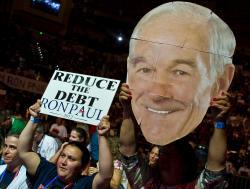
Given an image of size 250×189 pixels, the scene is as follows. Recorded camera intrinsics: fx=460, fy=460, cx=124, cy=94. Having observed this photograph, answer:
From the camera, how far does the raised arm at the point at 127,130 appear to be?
2959mm

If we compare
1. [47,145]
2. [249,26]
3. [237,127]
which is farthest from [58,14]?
[47,145]

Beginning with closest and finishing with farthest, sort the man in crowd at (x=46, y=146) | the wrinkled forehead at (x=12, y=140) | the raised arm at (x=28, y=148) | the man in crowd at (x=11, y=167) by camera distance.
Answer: the raised arm at (x=28, y=148), the man in crowd at (x=11, y=167), the wrinkled forehead at (x=12, y=140), the man in crowd at (x=46, y=146)

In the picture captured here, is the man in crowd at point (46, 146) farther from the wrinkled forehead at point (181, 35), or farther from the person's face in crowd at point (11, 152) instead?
the wrinkled forehead at point (181, 35)

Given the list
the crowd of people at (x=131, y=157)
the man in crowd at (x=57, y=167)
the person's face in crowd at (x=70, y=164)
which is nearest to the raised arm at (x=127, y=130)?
the crowd of people at (x=131, y=157)

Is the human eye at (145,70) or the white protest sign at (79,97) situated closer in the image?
the human eye at (145,70)

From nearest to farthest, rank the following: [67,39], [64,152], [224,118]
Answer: [224,118], [64,152], [67,39]

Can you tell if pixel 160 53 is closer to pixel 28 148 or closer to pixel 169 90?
pixel 169 90

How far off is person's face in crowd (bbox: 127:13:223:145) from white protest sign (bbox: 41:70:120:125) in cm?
39

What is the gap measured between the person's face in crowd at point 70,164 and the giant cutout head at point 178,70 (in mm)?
718

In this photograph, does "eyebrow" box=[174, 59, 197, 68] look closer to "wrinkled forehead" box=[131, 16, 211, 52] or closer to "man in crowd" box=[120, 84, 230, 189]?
"wrinkled forehead" box=[131, 16, 211, 52]

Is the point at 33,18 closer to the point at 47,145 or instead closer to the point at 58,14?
the point at 58,14

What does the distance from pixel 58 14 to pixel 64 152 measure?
82.7ft

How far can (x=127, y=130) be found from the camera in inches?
118

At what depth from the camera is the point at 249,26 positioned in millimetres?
20172
